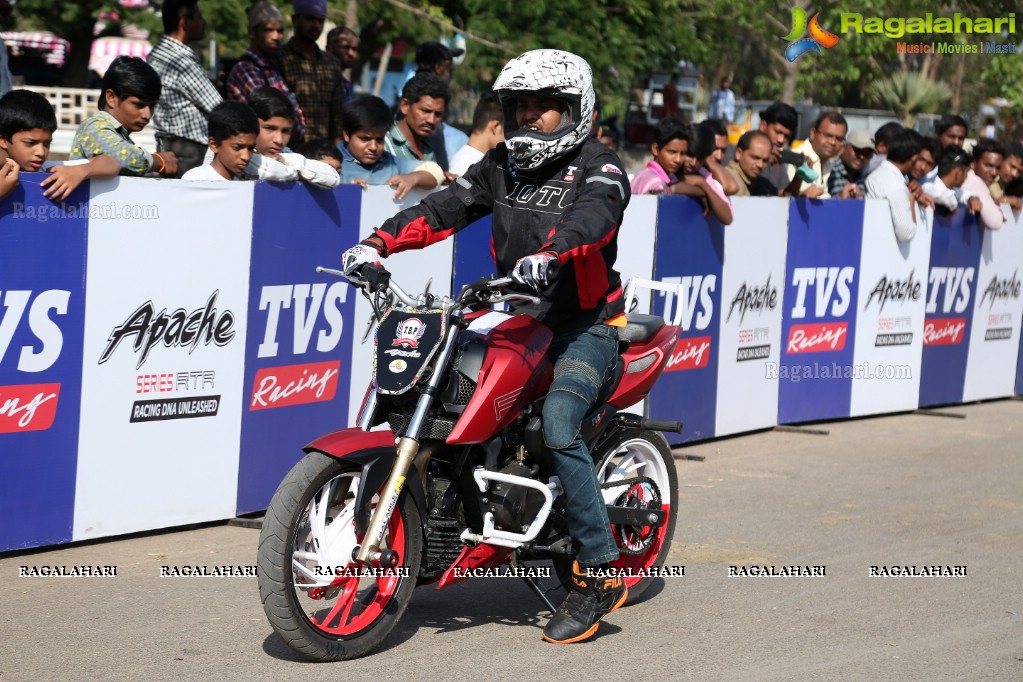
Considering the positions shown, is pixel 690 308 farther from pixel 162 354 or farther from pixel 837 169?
pixel 162 354

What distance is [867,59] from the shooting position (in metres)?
32.0

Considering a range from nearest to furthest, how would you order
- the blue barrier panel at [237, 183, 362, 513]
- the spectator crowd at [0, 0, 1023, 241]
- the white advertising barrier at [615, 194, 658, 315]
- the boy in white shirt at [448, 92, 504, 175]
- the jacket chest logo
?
the jacket chest logo → the spectator crowd at [0, 0, 1023, 241] → the blue barrier panel at [237, 183, 362, 513] → the boy in white shirt at [448, 92, 504, 175] → the white advertising barrier at [615, 194, 658, 315]

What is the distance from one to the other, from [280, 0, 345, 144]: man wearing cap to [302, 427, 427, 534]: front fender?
4901 millimetres

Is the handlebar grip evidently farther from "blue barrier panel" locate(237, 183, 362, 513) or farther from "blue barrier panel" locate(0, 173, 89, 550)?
"blue barrier panel" locate(237, 183, 362, 513)

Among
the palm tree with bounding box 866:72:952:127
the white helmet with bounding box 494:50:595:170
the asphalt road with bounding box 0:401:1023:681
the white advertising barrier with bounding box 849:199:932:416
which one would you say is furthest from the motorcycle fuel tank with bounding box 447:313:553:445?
the palm tree with bounding box 866:72:952:127

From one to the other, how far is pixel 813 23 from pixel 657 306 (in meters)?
13.6

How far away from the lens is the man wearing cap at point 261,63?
29.8 ft

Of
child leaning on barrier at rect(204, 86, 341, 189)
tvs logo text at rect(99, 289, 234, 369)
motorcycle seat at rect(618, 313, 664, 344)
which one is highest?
child leaning on barrier at rect(204, 86, 341, 189)

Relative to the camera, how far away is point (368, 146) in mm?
8094

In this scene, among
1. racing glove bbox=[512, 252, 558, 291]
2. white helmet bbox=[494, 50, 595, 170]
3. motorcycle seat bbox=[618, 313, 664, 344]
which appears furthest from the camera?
motorcycle seat bbox=[618, 313, 664, 344]

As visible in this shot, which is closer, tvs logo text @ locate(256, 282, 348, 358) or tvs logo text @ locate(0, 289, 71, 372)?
tvs logo text @ locate(0, 289, 71, 372)

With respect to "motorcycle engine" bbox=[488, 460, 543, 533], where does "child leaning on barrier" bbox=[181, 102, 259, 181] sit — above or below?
above

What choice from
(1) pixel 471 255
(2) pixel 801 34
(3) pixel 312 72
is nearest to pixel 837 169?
(3) pixel 312 72

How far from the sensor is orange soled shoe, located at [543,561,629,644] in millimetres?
5320
